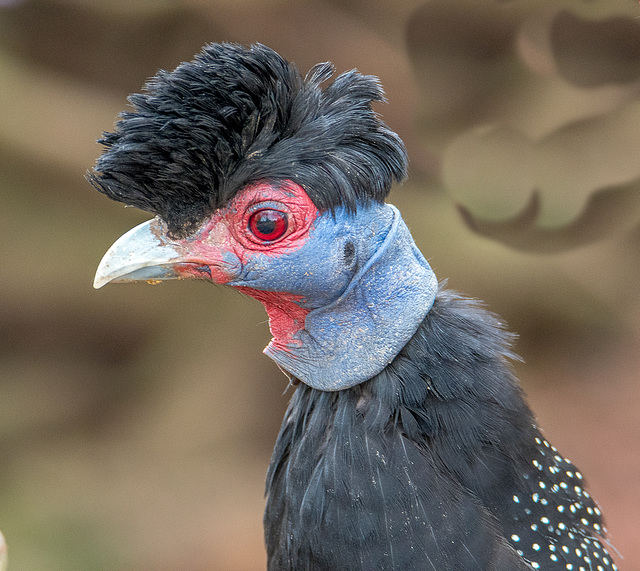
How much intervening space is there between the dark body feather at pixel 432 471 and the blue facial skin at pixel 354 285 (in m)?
0.06

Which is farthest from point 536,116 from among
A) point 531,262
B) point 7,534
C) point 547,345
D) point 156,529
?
point 7,534

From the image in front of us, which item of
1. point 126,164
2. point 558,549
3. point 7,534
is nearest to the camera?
point 126,164

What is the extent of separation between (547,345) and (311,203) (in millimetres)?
3780

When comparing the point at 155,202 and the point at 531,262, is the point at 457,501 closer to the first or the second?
the point at 155,202

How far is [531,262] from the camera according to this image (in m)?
4.82

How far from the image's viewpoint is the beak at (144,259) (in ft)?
6.33

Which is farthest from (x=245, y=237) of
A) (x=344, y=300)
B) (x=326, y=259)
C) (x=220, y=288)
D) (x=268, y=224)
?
(x=220, y=288)

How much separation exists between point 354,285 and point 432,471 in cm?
58

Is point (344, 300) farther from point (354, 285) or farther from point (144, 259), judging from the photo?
point (144, 259)

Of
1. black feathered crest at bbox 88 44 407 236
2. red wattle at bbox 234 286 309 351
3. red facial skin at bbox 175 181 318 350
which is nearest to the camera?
black feathered crest at bbox 88 44 407 236

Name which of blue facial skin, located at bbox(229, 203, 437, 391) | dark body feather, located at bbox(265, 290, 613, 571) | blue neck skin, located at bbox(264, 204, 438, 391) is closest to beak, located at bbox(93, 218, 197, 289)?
blue facial skin, located at bbox(229, 203, 437, 391)

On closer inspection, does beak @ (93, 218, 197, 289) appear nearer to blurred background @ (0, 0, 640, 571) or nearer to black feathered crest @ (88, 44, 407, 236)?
black feathered crest @ (88, 44, 407, 236)

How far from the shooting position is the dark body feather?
1.89 metres

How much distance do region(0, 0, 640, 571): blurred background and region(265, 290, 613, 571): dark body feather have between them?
2.26 m
